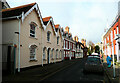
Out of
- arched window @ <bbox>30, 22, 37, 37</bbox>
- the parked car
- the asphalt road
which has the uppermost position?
arched window @ <bbox>30, 22, 37, 37</bbox>

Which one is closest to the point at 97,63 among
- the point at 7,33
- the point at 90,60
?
the point at 90,60

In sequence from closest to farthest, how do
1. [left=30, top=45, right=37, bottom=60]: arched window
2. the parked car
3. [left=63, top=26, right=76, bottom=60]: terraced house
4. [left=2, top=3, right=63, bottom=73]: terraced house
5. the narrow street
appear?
the narrow street → the parked car → [left=2, top=3, right=63, bottom=73]: terraced house → [left=30, top=45, right=37, bottom=60]: arched window → [left=63, top=26, right=76, bottom=60]: terraced house

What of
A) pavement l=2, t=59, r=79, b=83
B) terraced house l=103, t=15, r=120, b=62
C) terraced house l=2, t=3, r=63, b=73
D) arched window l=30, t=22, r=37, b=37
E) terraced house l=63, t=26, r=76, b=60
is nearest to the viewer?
pavement l=2, t=59, r=79, b=83

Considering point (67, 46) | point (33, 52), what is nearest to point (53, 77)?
point (33, 52)

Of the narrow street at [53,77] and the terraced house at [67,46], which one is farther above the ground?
the terraced house at [67,46]

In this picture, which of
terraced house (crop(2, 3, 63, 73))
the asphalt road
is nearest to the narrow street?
the asphalt road

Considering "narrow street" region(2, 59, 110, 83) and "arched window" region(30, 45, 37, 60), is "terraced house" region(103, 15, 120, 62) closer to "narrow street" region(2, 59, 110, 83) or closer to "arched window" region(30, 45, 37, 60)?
"narrow street" region(2, 59, 110, 83)

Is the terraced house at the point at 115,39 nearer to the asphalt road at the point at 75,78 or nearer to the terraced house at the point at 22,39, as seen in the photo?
the asphalt road at the point at 75,78

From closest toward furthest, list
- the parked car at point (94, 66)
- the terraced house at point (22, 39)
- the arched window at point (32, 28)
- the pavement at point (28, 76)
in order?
the pavement at point (28, 76)
the parked car at point (94, 66)
the terraced house at point (22, 39)
the arched window at point (32, 28)

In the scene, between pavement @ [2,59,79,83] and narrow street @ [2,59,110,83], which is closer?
pavement @ [2,59,79,83]

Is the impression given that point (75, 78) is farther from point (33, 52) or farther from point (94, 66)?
point (33, 52)

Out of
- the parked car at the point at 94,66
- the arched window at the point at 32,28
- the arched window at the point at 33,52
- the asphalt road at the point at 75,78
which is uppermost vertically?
the arched window at the point at 32,28

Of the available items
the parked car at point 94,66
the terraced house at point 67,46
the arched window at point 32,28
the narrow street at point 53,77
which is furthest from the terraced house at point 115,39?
the terraced house at point 67,46

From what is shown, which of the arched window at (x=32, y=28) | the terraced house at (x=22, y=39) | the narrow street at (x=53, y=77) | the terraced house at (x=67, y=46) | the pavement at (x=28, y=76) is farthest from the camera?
the terraced house at (x=67, y=46)
